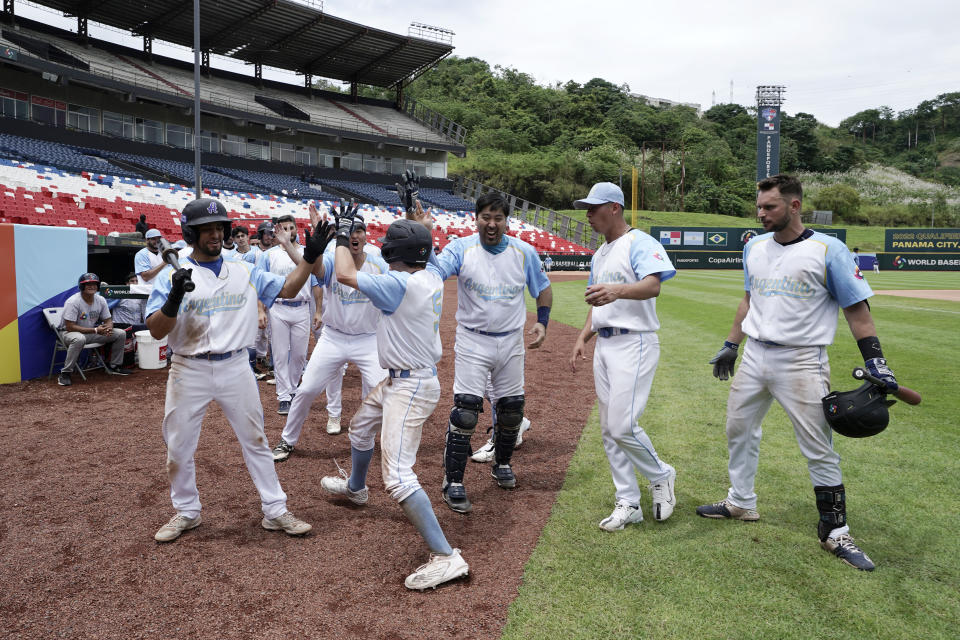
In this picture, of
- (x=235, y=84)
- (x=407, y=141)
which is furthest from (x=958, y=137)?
(x=235, y=84)

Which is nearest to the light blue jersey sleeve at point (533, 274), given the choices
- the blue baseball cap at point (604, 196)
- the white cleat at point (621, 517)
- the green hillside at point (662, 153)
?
the blue baseball cap at point (604, 196)

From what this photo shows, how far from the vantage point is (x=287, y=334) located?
6836 mm

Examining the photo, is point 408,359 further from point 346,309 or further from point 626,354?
point 346,309

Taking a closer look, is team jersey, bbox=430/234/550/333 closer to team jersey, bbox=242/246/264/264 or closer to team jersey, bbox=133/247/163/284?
team jersey, bbox=242/246/264/264

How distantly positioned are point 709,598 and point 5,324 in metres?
9.49

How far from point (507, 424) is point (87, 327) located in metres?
7.32

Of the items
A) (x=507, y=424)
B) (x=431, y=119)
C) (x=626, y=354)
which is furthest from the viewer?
(x=431, y=119)

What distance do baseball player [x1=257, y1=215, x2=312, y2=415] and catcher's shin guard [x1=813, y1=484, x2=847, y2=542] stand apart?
5.27m

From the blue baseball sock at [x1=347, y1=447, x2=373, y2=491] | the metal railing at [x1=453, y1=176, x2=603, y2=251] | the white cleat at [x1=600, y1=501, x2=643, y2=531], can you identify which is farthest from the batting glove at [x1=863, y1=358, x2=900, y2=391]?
the metal railing at [x1=453, y1=176, x2=603, y2=251]

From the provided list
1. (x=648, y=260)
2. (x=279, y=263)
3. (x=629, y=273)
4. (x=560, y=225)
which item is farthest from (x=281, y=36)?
(x=648, y=260)

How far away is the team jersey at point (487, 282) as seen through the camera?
4.65 m

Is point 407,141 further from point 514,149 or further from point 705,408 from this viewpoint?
point 705,408

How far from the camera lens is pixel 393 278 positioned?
344 cm

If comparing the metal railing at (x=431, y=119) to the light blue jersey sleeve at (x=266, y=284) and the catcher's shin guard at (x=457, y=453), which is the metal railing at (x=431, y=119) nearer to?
the light blue jersey sleeve at (x=266, y=284)
